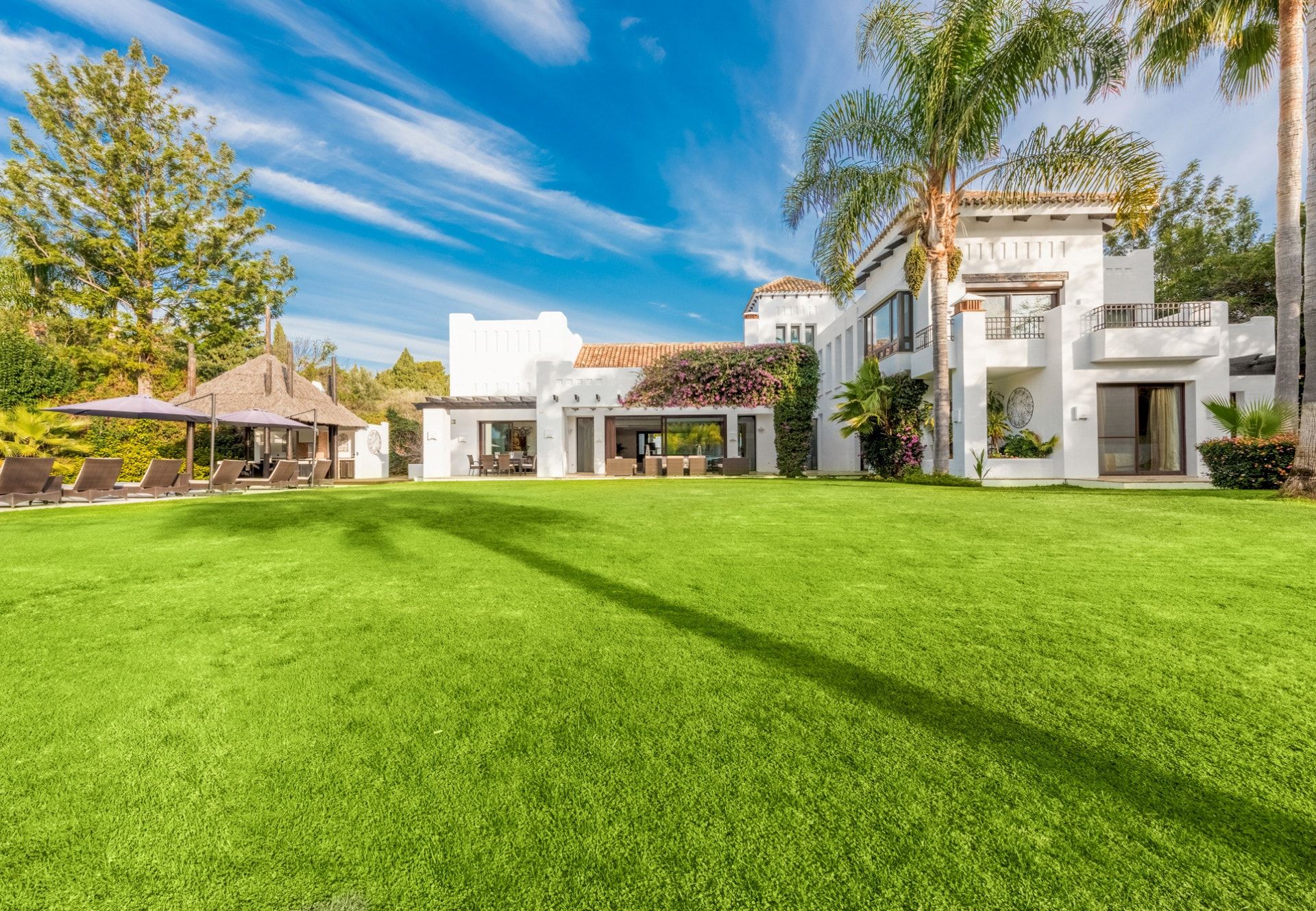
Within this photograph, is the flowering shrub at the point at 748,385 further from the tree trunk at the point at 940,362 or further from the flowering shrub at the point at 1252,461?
the flowering shrub at the point at 1252,461

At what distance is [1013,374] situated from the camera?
16.0 m

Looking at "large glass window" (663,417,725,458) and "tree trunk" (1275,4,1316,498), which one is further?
"large glass window" (663,417,725,458)

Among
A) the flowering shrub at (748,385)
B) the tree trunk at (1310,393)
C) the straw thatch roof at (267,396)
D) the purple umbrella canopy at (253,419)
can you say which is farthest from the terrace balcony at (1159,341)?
the straw thatch roof at (267,396)

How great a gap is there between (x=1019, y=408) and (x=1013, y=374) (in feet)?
3.08

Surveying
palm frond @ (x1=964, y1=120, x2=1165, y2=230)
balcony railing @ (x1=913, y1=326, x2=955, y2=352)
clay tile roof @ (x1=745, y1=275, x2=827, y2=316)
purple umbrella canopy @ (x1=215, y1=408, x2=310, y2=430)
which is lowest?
purple umbrella canopy @ (x1=215, y1=408, x2=310, y2=430)

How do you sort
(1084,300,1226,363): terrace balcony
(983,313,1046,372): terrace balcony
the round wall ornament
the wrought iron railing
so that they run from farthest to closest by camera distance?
the wrought iron railing, the round wall ornament, (983,313,1046,372): terrace balcony, (1084,300,1226,363): terrace balcony

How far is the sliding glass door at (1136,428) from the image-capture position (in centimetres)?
1488

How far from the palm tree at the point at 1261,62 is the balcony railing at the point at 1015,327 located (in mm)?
4508

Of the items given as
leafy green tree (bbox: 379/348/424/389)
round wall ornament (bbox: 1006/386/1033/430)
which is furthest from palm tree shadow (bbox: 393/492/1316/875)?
leafy green tree (bbox: 379/348/424/389)

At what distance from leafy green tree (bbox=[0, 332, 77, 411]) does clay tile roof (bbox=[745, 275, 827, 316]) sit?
1047 inches

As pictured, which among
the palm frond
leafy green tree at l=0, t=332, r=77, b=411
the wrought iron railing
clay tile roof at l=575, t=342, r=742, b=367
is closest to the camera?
the palm frond

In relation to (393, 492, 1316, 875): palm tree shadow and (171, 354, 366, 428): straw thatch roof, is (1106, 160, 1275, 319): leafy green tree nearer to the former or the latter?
(393, 492, 1316, 875): palm tree shadow

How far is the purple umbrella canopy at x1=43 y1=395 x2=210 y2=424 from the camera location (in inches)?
504

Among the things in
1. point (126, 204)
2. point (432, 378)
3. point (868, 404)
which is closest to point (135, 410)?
point (126, 204)
